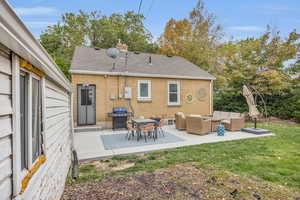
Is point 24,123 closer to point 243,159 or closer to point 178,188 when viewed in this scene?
point 178,188

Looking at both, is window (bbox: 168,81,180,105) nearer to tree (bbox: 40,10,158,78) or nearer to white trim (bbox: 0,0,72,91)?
white trim (bbox: 0,0,72,91)

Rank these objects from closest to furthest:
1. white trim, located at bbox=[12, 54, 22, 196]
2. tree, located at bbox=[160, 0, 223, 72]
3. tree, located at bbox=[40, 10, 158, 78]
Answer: white trim, located at bbox=[12, 54, 22, 196], tree, located at bbox=[160, 0, 223, 72], tree, located at bbox=[40, 10, 158, 78]

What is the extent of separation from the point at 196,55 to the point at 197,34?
2395 millimetres

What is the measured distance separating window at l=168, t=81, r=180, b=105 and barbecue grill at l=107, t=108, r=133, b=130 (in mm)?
2940

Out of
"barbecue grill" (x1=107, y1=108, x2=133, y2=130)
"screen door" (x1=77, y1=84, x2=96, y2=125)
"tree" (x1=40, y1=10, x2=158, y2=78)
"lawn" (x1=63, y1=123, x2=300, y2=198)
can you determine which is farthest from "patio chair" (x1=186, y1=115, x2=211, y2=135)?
"tree" (x1=40, y1=10, x2=158, y2=78)

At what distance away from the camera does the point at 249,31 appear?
13.5 meters

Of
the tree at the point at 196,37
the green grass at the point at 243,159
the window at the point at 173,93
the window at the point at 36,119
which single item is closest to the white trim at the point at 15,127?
the window at the point at 36,119

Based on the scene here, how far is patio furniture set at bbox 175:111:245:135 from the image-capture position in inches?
271

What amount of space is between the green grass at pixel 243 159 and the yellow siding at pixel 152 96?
431 centimetres

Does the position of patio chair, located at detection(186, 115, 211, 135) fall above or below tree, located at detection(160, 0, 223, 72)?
below

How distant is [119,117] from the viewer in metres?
7.98

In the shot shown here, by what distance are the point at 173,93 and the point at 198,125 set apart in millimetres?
3289

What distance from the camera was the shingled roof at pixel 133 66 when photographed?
26.8 feet

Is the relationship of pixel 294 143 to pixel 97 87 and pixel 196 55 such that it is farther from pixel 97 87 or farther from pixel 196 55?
pixel 196 55
